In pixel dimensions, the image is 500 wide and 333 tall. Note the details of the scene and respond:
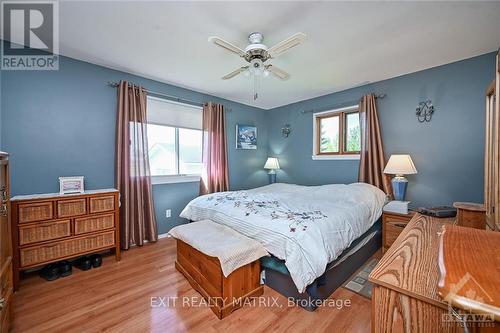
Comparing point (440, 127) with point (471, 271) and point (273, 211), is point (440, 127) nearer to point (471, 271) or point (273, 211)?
point (273, 211)

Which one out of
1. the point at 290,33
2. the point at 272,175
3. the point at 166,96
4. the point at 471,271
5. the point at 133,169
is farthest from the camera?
the point at 272,175

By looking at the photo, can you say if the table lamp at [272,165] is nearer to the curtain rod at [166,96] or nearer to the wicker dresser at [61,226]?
the curtain rod at [166,96]

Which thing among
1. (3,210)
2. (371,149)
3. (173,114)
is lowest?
(3,210)

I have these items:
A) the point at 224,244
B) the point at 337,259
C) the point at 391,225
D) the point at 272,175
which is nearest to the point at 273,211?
the point at 224,244

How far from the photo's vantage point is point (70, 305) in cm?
180

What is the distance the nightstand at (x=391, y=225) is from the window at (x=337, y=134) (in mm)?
1159

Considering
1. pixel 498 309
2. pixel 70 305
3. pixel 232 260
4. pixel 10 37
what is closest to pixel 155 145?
pixel 10 37

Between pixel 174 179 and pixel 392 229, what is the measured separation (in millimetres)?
3164

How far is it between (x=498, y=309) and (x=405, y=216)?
242cm

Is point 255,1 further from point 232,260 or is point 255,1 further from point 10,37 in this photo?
point 10,37

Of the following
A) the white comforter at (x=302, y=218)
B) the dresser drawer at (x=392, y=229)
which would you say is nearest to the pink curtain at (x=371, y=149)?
the white comforter at (x=302, y=218)

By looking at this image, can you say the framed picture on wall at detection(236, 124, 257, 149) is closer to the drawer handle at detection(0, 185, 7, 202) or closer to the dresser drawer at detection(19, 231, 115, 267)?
the dresser drawer at detection(19, 231, 115, 267)

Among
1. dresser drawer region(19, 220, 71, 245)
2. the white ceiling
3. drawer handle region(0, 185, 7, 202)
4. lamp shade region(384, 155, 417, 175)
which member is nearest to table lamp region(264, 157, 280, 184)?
the white ceiling

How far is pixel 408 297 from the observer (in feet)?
2.45
